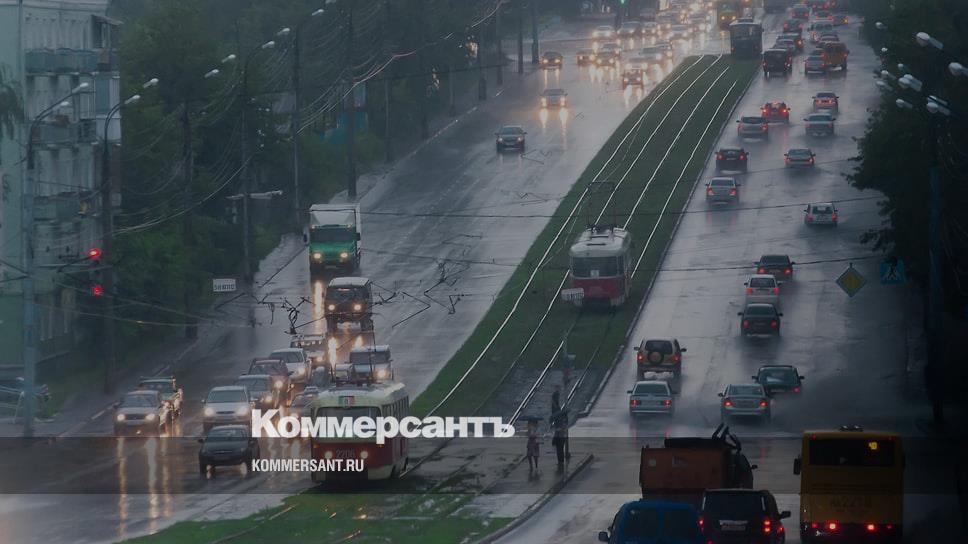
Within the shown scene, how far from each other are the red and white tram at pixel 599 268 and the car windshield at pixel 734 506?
136ft

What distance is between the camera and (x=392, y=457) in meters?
45.2

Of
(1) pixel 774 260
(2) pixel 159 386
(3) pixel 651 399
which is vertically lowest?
(3) pixel 651 399

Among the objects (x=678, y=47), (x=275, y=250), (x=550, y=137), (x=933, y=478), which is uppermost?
(x=678, y=47)

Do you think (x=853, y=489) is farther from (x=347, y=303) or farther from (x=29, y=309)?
(x=347, y=303)

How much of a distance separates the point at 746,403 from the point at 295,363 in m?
17.5

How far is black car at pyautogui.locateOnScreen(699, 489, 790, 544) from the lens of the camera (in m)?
32.2

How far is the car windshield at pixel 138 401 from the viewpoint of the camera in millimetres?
57969

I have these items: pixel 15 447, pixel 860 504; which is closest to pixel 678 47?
pixel 15 447

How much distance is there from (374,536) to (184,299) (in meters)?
42.4


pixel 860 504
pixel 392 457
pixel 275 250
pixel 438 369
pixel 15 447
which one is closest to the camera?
pixel 860 504


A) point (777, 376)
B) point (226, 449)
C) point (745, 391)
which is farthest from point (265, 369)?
point (777, 376)

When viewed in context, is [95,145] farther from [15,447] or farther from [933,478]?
[933,478]

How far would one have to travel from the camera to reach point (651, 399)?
6022cm

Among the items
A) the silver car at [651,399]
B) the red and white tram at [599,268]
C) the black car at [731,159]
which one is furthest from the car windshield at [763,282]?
the black car at [731,159]
